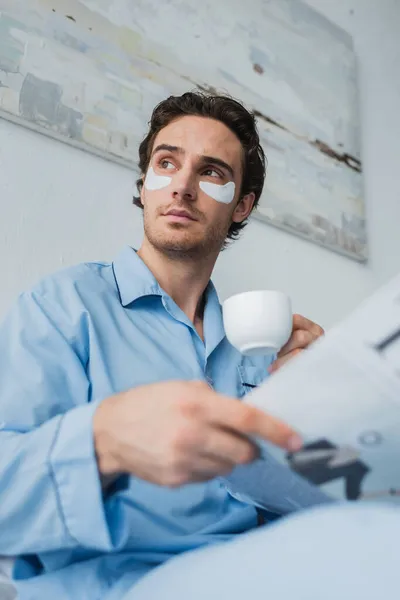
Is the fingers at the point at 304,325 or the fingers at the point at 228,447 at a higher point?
the fingers at the point at 304,325

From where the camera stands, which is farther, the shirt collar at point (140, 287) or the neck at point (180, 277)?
the neck at point (180, 277)

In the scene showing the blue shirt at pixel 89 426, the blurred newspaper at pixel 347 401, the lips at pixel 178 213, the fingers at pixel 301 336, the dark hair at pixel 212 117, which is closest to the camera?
the blurred newspaper at pixel 347 401

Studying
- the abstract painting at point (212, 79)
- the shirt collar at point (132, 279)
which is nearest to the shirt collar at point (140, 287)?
the shirt collar at point (132, 279)

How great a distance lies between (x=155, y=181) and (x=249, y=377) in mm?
340

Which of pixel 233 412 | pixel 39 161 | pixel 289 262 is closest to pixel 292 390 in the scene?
pixel 233 412

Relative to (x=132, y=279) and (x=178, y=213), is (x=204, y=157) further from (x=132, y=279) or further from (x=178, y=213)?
(x=132, y=279)

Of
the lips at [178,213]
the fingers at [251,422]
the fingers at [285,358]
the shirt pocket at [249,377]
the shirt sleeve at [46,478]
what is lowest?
the shirt sleeve at [46,478]

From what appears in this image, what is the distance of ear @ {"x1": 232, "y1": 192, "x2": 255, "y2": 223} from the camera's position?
1.16 m

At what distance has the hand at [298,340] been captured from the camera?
29.7 inches

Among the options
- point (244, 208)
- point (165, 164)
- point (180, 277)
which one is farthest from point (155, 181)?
point (244, 208)

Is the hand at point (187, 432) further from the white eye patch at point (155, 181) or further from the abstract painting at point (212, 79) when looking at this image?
the abstract painting at point (212, 79)

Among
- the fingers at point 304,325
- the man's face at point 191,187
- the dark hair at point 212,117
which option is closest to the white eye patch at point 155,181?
the man's face at point 191,187

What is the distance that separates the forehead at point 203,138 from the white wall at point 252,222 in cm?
16

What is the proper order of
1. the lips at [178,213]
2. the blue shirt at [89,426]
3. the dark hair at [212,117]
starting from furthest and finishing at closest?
the dark hair at [212,117] < the lips at [178,213] < the blue shirt at [89,426]
